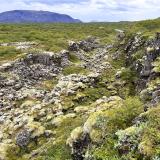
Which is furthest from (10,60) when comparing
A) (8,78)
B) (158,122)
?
(158,122)

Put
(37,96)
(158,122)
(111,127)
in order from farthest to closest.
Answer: (37,96) < (111,127) < (158,122)

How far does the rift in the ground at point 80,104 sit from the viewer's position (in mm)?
19906

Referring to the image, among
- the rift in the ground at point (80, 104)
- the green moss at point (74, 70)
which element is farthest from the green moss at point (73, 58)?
the green moss at point (74, 70)

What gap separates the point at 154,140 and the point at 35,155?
13294mm

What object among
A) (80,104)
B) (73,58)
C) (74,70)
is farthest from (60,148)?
(73,58)

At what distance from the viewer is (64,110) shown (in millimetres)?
37281

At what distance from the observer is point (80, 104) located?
3934 centimetres

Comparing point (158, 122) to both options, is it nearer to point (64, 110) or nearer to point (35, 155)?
point (35, 155)

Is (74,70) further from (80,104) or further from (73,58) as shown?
(80,104)

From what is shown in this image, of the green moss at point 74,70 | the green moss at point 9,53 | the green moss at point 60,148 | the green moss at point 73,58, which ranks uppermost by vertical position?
the green moss at point 9,53

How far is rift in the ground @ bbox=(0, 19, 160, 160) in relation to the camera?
19.9m

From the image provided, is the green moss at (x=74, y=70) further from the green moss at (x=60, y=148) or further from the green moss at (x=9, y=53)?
the green moss at (x=60, y=148)

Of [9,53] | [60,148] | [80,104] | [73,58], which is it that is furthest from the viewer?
[73,58]

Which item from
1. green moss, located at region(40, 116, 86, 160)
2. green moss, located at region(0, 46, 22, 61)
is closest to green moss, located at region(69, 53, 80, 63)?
green moss, located at region(0, 46, 22, 61)
